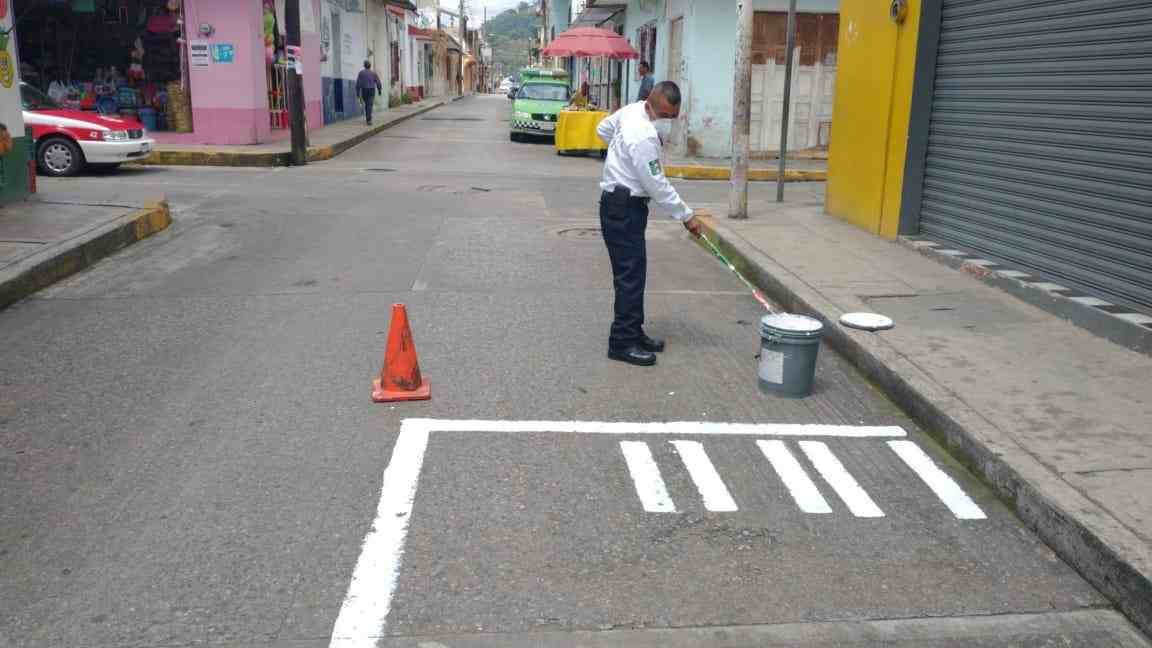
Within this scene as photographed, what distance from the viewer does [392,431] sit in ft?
16.6

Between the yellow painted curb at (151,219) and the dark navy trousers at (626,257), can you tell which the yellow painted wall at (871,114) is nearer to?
the dark navy trousers at (626,257)

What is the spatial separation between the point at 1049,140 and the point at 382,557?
641 centimetres

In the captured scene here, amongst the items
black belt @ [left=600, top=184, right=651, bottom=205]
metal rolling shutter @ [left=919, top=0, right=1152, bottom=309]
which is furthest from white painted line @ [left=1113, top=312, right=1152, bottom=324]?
black belt @ [left=600, top=184, right=651, bottom=205]

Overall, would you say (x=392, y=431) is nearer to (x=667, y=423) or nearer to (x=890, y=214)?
(x=667, y=423)

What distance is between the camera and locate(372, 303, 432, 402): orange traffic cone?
5.46 meters

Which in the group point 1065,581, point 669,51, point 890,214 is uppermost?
point 669,51

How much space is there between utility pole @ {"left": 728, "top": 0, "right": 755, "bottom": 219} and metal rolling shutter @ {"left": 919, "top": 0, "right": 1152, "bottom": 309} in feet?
8.26

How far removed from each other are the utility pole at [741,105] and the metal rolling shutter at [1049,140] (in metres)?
2.52

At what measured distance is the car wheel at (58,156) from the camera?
1534cm

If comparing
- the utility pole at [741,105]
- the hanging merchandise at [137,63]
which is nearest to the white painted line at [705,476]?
the utility pole at [741,105]

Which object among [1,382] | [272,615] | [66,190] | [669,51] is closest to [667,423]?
[272,615]

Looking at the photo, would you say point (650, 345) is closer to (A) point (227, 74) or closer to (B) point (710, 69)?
(B) point (710, 69)

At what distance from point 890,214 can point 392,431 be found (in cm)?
681

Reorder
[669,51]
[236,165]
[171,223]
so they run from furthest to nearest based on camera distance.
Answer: [669,51], [236,165], [171,223]
